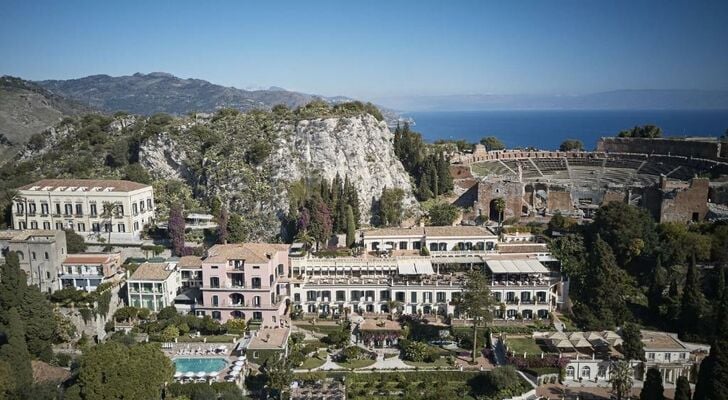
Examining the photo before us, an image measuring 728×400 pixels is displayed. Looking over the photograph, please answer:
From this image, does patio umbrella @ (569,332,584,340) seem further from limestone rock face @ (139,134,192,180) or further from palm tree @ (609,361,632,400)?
limestone rock face @ (139,134,192,180)

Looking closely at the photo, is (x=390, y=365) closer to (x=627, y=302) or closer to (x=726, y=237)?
(x=627, y=302)

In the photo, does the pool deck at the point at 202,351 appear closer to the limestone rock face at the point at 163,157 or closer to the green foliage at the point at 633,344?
the green foliage at the point at 633,344

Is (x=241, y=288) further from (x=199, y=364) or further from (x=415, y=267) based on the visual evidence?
(x=415, y=267)

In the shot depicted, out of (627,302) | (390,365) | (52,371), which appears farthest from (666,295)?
(52,371)

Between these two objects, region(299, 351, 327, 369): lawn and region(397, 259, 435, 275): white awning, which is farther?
region(397, 259, 435, 275): white awning

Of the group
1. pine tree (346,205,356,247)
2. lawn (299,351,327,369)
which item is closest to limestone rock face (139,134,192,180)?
pine tree (346,205,356,247)

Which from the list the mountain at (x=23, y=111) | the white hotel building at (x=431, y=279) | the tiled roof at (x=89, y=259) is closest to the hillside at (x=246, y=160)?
the white hotel building at (x=431, y=279)
